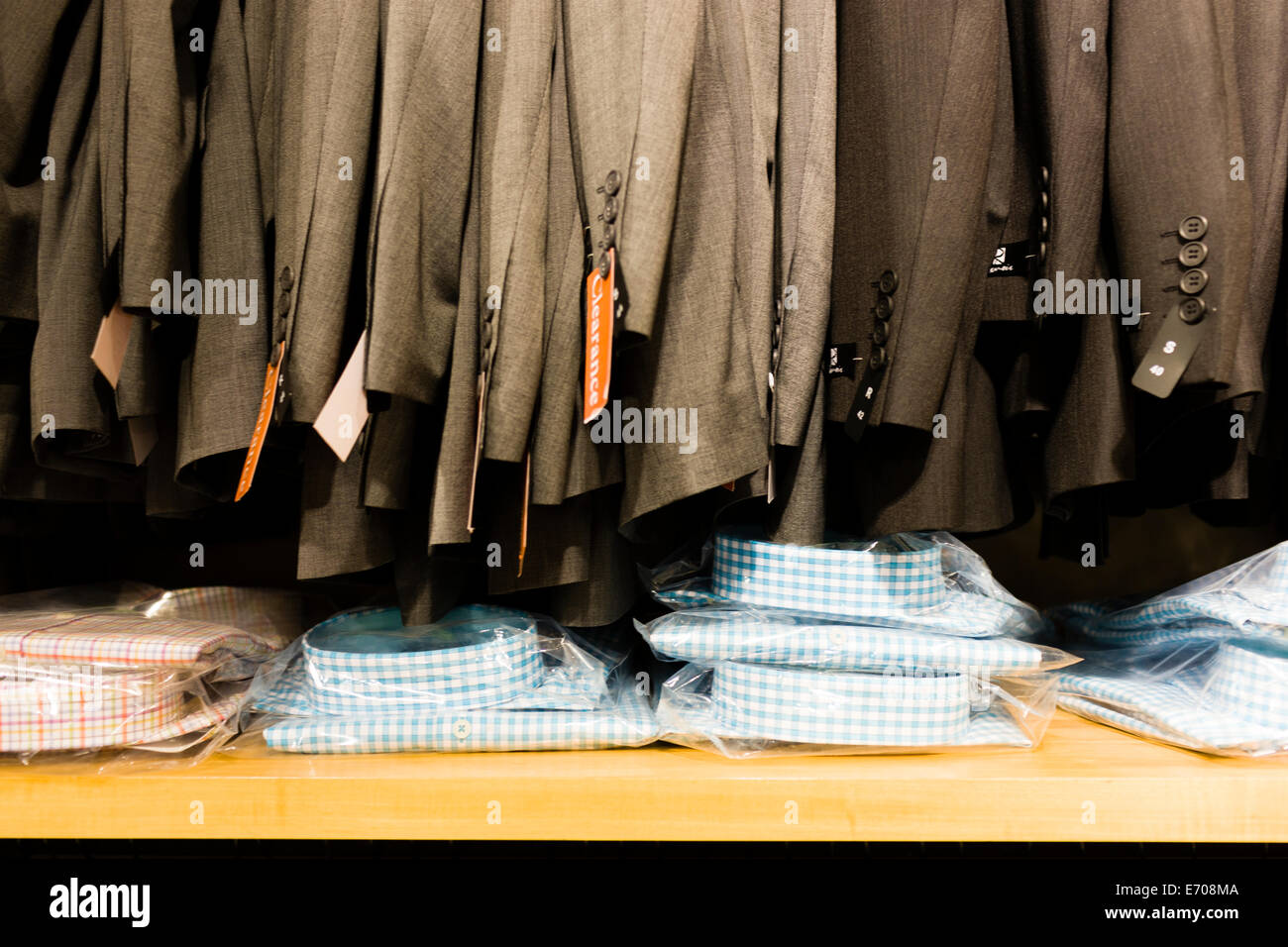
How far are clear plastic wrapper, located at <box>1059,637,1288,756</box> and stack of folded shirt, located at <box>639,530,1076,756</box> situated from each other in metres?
0.09

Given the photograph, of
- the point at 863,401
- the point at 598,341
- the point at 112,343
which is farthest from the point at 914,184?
the point at 112,343

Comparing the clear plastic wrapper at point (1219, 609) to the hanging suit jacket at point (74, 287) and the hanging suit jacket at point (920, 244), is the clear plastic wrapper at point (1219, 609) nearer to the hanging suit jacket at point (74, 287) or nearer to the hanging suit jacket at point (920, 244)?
the hanging suit jacket at point (920, 244)

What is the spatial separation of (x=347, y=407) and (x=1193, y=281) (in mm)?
651

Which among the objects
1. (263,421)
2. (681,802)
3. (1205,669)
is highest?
(263,421)

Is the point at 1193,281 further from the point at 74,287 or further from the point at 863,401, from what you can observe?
the point at 74,287

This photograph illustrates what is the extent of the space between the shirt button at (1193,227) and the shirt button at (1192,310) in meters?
0.05

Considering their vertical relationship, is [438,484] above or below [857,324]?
below

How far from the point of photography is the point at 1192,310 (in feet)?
1.92

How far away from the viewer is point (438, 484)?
0.62m

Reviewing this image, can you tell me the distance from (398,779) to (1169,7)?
880 mm

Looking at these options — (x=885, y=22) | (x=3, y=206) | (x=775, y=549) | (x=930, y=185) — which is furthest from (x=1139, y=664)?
(x=3, y=206)

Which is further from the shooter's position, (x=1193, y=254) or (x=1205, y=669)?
(x=1205, y=669)

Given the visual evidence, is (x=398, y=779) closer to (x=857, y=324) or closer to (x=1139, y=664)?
(x=857, y=324)

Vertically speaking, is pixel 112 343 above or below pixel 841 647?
above
